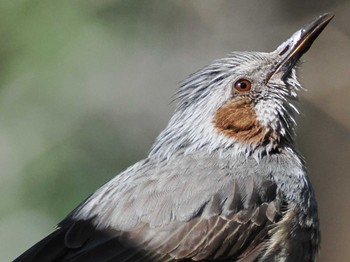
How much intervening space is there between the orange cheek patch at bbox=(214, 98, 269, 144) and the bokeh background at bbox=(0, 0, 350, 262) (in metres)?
2.42

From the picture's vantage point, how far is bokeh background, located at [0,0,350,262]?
9820 millimetres

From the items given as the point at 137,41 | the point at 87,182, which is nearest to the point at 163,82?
the point at 137,41

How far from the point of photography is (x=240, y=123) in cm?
729

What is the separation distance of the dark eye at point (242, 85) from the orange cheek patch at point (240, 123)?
74 mm

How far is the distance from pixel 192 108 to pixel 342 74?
3.51 metres

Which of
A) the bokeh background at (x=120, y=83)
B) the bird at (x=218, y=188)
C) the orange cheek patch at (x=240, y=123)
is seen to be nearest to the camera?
the bird at (x=218, y=188)

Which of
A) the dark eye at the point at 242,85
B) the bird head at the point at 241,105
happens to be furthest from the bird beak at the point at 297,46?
the dark eye at the point at 242,85

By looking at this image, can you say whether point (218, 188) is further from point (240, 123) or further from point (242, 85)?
point (242, 85)

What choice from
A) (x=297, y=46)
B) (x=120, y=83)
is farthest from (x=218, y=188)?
(x=120, y=83)

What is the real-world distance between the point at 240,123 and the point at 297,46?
2.21ft

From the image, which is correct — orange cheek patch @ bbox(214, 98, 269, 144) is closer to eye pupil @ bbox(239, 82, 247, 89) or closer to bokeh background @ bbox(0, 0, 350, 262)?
eye pupil @ bbox(239, 82, 247, 89)

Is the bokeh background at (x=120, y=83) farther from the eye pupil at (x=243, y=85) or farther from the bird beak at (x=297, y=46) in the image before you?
the eye pupil at (x=243, y=85)

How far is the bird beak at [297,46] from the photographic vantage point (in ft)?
24.4

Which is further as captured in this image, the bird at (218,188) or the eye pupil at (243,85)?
the eye pupil at (243,85)
